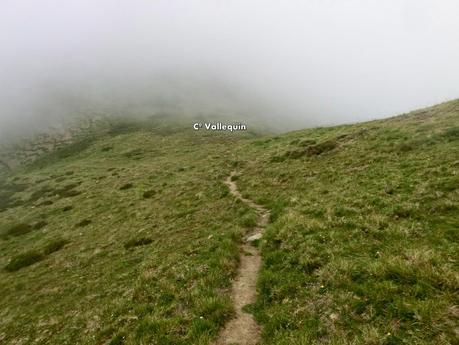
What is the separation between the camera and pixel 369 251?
36.5 feet

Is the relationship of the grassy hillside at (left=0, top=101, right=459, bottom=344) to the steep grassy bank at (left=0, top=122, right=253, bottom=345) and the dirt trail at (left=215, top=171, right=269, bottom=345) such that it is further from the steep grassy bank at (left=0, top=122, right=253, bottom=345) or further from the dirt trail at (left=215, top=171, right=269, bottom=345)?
the dirt trail at (left=215, top=171, right=269, bottom=345)

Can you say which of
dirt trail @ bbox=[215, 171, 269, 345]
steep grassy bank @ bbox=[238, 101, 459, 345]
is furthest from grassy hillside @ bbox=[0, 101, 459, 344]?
dirt trail @ bbox=[215, 171, 269, 345]

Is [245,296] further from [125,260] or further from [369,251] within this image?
[125,260]

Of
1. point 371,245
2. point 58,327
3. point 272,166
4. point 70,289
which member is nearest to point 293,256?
point 371,245

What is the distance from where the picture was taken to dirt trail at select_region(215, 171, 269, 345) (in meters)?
8.98

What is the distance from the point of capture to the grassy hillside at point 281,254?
8516mm

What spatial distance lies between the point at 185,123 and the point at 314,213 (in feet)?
309

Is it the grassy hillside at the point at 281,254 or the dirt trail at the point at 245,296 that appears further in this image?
the dirt trail at the point at 245,296

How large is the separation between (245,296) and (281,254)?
2.67 metres

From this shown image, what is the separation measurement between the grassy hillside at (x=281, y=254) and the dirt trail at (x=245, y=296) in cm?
37

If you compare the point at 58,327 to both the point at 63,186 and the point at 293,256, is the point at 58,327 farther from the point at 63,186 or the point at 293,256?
the point at 63,186

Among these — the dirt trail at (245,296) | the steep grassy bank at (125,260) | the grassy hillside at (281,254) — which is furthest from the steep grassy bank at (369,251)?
the steep grassy bank at (125,260)

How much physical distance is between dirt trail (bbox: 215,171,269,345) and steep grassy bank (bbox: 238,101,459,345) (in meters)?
0.42

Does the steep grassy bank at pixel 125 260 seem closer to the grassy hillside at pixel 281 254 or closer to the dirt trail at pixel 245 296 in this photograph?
the grassy hillside at pixel 281 254
